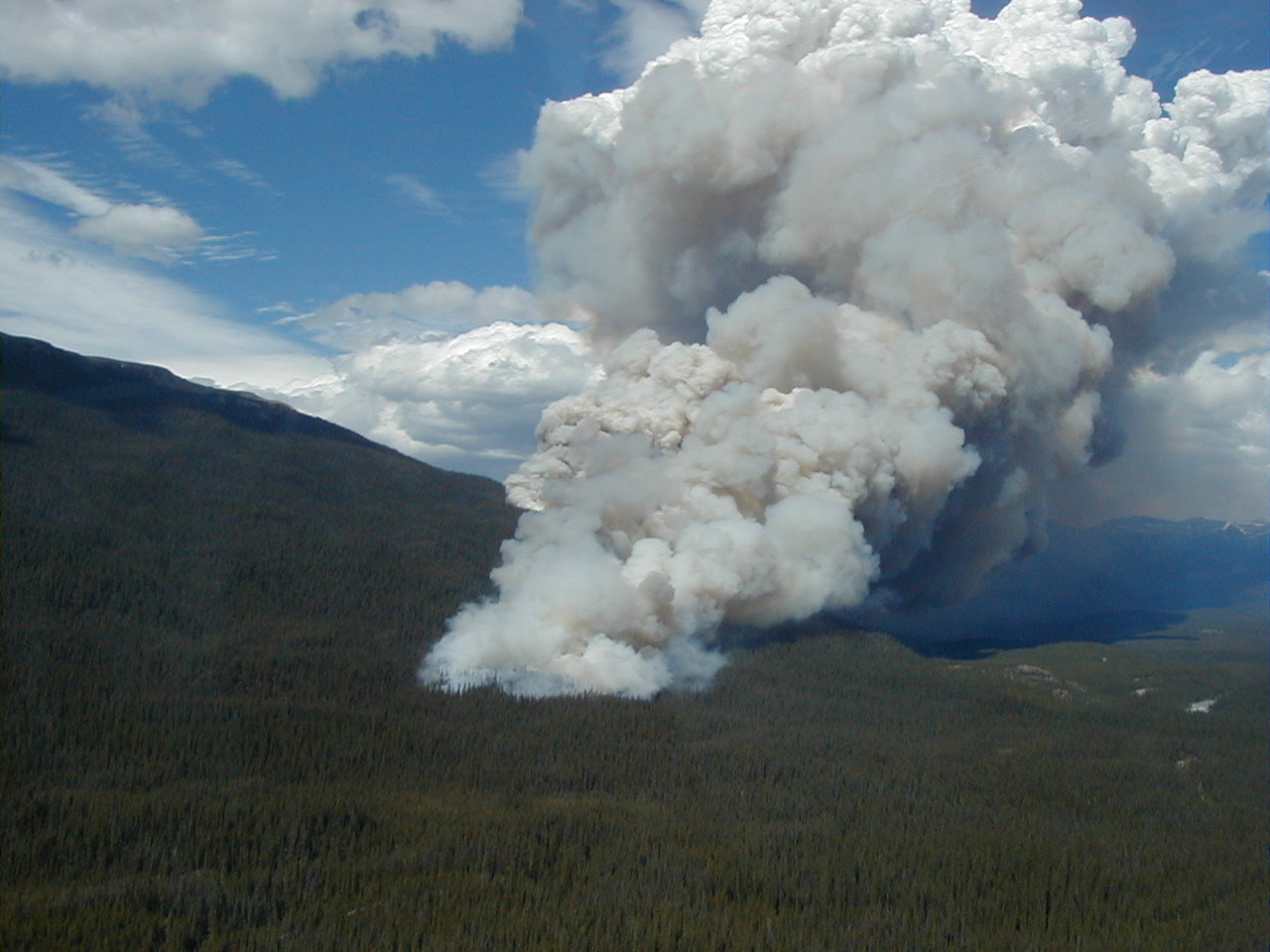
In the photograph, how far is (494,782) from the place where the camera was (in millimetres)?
45000

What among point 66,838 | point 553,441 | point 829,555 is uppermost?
point 553,441

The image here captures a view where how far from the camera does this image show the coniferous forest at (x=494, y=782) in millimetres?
31922

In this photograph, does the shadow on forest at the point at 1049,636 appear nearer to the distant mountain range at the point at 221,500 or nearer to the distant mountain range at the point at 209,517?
the distant mountain range at the point at 221,500

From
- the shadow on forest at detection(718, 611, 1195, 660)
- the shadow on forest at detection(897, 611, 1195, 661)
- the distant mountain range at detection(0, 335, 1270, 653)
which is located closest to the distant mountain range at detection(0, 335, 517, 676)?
the distant mountain range at detection(0, 335, 1270, 653)

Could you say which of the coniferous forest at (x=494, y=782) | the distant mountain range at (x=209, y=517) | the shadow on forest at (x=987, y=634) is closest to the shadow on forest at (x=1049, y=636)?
the shadow on forest at (x=987, y=634)

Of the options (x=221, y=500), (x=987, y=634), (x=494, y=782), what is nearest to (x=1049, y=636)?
(x=987, y=634)

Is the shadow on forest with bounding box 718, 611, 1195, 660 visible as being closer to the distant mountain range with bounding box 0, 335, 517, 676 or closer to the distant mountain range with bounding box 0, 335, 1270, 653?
the distant mountain range with bounding box 0, 335, 1270, 653

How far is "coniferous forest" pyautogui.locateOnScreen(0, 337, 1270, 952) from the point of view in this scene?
31.9 meters

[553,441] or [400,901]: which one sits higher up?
[553,441]

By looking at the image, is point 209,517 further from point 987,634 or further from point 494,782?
point 987,634

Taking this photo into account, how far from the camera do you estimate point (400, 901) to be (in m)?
31.6

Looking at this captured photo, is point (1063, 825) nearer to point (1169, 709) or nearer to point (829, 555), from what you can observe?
point (829, 555)

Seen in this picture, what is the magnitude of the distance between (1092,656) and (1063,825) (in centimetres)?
7792

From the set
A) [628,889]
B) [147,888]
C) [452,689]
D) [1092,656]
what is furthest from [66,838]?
[1092,656]
